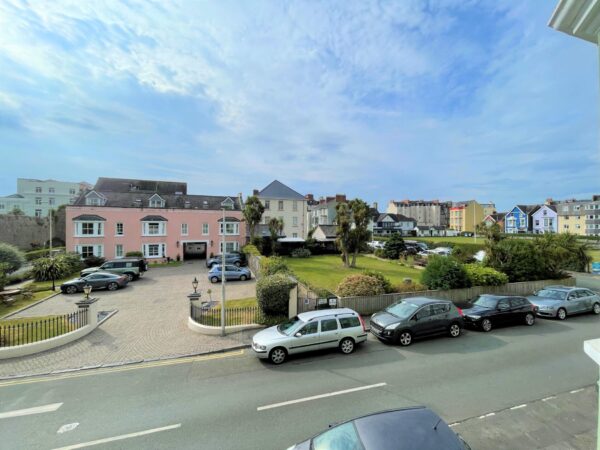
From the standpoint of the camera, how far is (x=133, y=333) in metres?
12.9

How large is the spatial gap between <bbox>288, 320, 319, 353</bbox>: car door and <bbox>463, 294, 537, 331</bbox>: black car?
7867mm

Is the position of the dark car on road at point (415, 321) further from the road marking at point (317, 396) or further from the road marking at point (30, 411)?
the road marking at point (30, 411)

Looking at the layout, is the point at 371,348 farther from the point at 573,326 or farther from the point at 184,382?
the point at 573,326

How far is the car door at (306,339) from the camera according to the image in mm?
9977

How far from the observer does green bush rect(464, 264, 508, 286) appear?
17.9 m

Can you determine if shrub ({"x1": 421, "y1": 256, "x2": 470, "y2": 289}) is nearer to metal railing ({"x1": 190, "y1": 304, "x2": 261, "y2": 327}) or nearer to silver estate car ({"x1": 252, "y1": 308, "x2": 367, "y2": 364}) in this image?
silver estate car ({"x1": 252, "y1": 308, "x2": 367, "y2": 364})

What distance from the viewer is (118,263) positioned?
25609 mm

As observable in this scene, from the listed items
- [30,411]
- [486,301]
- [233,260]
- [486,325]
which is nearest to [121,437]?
[30,411]

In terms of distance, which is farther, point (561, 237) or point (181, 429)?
point (561, 237)

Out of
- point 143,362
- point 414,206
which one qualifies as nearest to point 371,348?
point 143,362

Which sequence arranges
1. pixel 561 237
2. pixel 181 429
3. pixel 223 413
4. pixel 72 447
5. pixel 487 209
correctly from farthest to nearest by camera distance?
pixel 487 209 → pixel 561 237 → pixel 223 413 → pixel 181 429 → pixel 72 447

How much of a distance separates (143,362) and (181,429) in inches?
189

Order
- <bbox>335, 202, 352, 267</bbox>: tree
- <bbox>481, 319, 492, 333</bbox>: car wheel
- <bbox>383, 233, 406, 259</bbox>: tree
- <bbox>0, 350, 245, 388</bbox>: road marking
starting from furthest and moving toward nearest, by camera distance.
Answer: <bbox>383, 233, 406, 259</bbox>: tree
<bbox>335, 202, 352, 267</bbox>: tree
<bbox>481, 319, 492, 333</bbox>: car wheel
<bbox>0, 350, 245, 388</bbox>: road marking

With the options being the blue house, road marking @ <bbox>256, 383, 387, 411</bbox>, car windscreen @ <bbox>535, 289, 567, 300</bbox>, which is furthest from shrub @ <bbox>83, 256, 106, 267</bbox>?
the blue house
